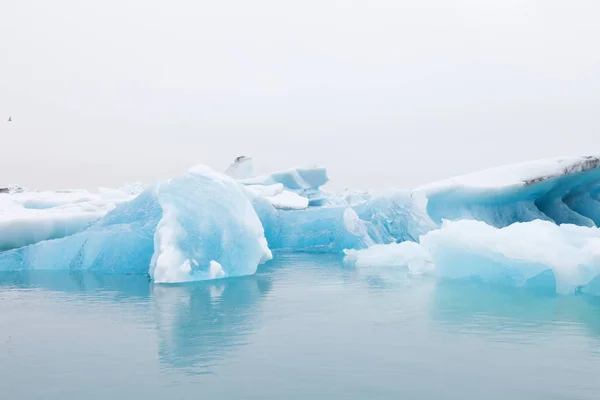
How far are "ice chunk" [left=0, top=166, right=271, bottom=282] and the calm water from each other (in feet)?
3.51

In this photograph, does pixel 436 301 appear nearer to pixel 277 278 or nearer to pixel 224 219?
pixel 277 278

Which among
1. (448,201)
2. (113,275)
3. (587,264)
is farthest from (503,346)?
(448,201)

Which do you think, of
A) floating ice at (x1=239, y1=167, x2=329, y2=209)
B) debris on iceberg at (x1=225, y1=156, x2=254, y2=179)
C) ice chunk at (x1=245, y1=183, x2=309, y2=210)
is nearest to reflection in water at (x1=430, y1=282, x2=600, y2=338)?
ice chunk at (x1=245, y1=183, x2=309, y2=210)

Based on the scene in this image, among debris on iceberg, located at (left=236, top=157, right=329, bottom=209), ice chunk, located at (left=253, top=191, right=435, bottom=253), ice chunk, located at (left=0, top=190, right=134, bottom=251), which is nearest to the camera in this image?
ice chunk, located at (left=0, top=190, right=134, bottom=251)

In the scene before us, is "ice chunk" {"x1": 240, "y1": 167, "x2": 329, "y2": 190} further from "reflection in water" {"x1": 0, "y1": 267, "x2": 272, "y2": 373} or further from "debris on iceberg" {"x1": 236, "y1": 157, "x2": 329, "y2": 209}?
"reflection in water" {"x1": 0, "y1": 267, "x2": 272, "y2": 373}

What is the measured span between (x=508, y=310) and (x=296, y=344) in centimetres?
243

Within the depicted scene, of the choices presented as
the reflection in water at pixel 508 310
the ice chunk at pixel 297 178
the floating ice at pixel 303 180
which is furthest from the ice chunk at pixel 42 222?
the floating ice at pixel 303 180

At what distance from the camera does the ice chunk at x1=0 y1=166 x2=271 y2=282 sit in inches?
317

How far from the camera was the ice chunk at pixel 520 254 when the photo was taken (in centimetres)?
695

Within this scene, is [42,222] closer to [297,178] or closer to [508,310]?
[508,310]

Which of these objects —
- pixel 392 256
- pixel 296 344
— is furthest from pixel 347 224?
pixel 296 344

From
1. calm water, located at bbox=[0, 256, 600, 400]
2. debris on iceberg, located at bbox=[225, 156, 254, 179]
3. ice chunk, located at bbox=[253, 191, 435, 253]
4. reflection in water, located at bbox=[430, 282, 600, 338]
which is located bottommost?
reflection in water, located at bbox=[430, 282, 600, 338]

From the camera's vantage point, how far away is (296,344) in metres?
4.26

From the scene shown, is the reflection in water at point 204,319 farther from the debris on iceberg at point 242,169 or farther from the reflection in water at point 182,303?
the debris on iceberg at point 242,169
